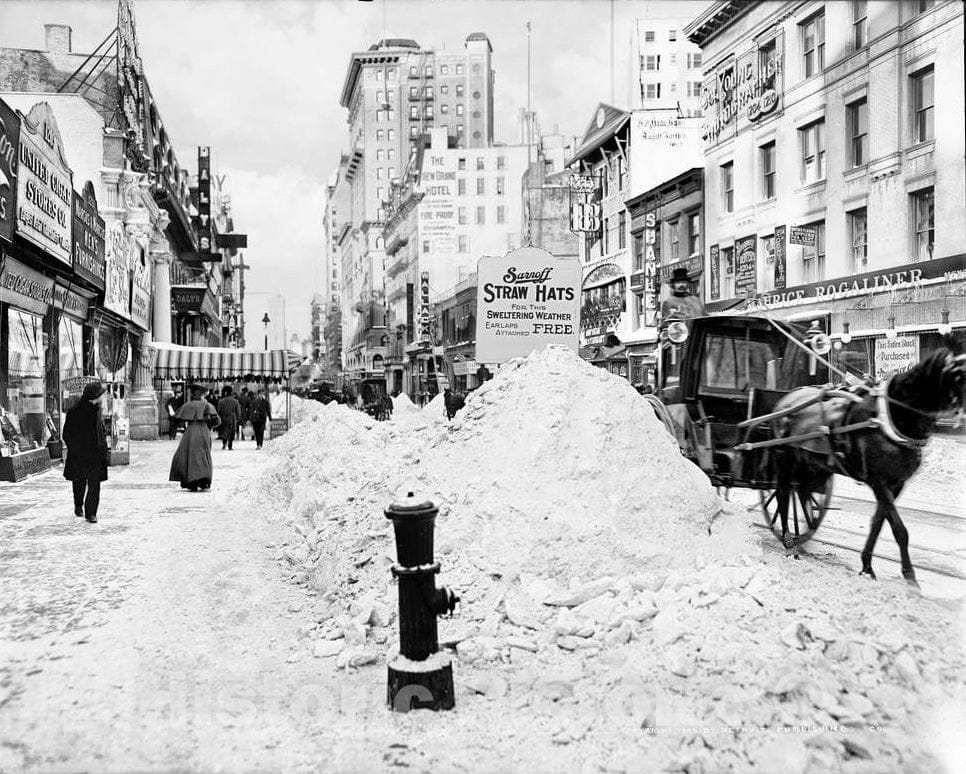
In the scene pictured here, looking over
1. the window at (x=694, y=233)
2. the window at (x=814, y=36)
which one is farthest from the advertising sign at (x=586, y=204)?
the window at (x=814, y=36)

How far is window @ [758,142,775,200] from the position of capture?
18.1 m

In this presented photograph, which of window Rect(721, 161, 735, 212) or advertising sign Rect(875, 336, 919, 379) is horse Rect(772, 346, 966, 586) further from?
window Rect(721, 161, 735, 212)

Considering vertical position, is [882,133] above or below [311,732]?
above

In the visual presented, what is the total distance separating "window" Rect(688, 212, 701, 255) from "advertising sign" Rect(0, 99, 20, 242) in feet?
74.6

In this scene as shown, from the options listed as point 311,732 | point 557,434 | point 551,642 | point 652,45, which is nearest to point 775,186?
point 557,434

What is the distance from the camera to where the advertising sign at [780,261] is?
18761 millimetres

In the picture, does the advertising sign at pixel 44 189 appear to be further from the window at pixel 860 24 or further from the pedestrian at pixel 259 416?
the window at pixel 860 24

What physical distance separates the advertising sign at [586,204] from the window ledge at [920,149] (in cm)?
2534

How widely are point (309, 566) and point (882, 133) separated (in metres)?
12.6

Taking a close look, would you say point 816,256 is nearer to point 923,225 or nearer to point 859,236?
point 859,236

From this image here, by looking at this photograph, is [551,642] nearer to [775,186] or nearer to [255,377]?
[775,186]

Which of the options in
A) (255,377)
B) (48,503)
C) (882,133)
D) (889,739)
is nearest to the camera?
(889,739)

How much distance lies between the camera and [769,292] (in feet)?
64.6

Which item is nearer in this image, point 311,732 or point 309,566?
point 311,732
